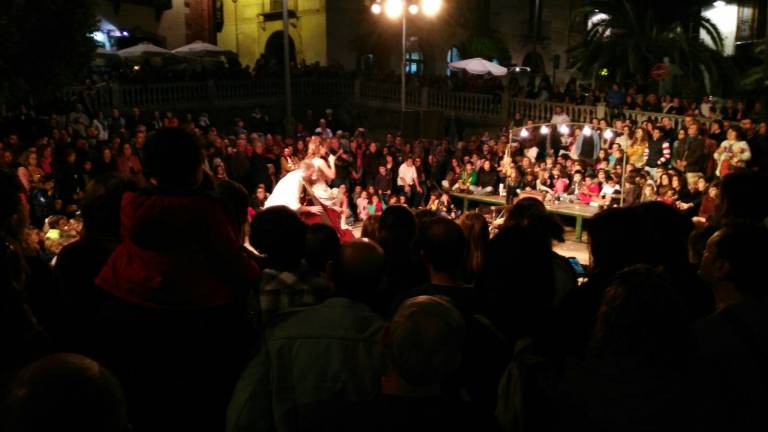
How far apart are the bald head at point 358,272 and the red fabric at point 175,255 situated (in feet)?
1.17

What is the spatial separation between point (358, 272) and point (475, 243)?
4.50 feet

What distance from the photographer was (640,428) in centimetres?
192

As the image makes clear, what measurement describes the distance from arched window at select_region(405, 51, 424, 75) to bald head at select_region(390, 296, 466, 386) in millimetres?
27657

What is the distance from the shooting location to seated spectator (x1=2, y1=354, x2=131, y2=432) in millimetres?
1261

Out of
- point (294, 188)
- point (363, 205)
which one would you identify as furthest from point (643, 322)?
point (363, 205)

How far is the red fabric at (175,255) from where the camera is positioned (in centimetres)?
210

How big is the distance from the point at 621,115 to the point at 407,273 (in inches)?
647

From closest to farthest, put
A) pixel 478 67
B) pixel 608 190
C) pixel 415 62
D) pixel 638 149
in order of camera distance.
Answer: pixel 608 190 → pixel 638 149 → pixel 478 67 → pixel 415 62

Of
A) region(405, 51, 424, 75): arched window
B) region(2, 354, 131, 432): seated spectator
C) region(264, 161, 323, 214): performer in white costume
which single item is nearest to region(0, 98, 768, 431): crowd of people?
region(2, 354, 131, 432): seated spectator

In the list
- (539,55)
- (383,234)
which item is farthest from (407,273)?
(539,55)

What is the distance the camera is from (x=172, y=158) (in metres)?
2.16

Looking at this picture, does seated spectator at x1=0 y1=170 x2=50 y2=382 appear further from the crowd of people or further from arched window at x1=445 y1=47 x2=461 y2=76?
arched window at x1=445 y1=47 x2=461 y2=76

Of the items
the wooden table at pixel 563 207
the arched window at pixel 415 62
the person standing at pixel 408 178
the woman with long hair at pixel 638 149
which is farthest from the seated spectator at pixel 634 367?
the arched window at pixel 415 62

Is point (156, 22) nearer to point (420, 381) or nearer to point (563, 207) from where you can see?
point (563, 207)
